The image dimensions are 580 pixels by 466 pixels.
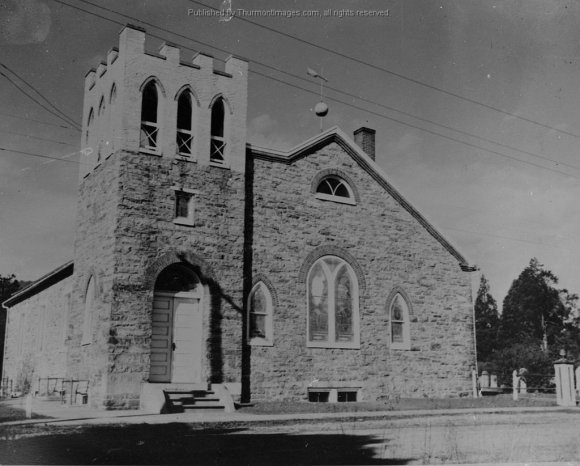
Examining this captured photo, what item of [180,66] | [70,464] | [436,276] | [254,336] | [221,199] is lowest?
[70,464]

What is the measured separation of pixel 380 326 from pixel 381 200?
4.15 m

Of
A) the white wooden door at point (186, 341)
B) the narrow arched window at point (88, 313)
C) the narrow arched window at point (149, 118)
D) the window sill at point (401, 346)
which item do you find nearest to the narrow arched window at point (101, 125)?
the narrow arched window at point (149, 118)

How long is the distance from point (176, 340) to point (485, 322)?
53143 millimetres

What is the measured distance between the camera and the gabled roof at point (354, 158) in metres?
19.9

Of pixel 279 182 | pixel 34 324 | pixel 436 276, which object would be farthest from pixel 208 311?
pixel 34 324

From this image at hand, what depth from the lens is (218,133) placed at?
19094 mm

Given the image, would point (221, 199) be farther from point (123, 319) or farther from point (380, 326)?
point (380, 326)

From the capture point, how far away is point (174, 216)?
1738 centimetres

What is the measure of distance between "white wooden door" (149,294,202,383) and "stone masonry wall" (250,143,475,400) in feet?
6.09

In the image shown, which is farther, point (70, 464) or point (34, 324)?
point (34, 324)

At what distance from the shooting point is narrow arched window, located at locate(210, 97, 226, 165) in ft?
61.3

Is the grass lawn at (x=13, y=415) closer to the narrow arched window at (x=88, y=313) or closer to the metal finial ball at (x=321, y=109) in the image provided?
the narrow arched window at (x=88, y=313)

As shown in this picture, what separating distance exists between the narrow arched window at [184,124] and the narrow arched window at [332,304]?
525cm

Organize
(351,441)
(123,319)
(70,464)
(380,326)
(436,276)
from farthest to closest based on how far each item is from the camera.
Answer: (436,276) < (380,326) < (123,319) < (351,441) < (70,464)
